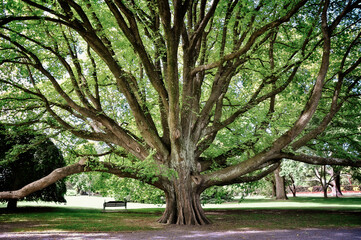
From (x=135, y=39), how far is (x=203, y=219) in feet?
25.5

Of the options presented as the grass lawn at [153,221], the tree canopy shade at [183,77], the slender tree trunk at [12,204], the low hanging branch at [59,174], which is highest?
the tree canopy shade at [183,77]

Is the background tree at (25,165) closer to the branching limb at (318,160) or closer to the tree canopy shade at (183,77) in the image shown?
the tree canopy shade at (183,77)

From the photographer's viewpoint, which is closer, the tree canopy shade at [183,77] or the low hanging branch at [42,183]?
the tree canopy shade at [183,77]

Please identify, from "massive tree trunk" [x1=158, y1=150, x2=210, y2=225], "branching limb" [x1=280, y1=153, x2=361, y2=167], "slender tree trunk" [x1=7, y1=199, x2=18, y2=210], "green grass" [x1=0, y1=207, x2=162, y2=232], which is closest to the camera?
"green grass" [x1=0, y1=207, x2=162, y2=232]

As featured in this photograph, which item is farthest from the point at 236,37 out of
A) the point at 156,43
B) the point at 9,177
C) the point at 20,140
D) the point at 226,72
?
the point at 9,177

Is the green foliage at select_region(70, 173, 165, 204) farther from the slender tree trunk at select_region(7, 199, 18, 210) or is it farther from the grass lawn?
the slender tree trunk at select_region(7, 199, 18, 210)

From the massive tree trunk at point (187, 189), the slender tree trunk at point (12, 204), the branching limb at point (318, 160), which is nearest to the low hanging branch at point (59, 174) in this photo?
the massive tree trunk at point (187, 189)

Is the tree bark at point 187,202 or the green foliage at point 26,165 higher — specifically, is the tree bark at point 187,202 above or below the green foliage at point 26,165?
below

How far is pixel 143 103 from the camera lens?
12.9m

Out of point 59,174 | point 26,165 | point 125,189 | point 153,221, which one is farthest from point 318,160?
point 26,165

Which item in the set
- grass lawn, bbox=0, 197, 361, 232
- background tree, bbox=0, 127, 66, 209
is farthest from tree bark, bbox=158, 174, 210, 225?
background tree, bbox=0, 127, 66, 209

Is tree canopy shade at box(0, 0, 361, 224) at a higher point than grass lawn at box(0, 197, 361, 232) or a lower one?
higher

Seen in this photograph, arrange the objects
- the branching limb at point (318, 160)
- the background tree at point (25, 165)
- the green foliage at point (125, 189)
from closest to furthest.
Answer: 1. the branching limb at point (318, 160)
2. the green foliage at point (125, 189)
3. the background tree at point (25, 165)

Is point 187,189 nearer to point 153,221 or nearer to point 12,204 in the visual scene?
point 153,221
